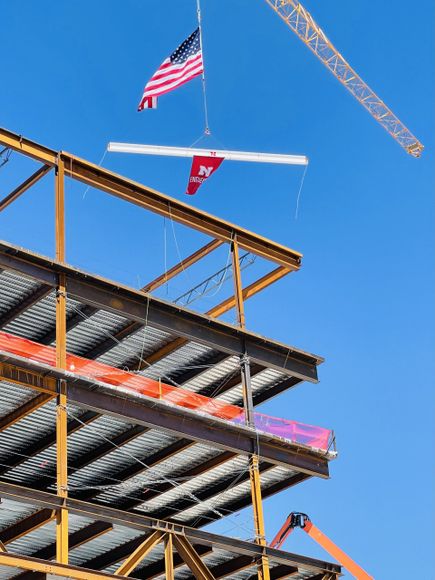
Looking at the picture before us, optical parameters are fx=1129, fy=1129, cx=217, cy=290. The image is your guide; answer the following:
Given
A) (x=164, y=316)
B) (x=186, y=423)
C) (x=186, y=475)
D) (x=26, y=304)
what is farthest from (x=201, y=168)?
(x=186, y=423)

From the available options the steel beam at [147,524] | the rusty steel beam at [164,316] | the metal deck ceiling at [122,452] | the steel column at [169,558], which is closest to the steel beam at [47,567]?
the steel beam at [147,524]

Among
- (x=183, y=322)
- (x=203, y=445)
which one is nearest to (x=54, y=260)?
(x=183, y=322)

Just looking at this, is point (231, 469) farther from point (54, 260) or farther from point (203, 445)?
point (54, 260)

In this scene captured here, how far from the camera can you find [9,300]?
43781mm

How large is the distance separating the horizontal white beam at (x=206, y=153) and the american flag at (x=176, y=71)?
5437 mm

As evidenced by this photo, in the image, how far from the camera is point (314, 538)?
51469 mm

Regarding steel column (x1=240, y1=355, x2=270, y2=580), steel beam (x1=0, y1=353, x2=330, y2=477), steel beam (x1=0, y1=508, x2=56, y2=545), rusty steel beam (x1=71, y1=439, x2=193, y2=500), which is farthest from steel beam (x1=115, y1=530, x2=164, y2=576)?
rusty steel beam (x1=71, y1=439, x2=193, y2=500)

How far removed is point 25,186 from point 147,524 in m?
16.2

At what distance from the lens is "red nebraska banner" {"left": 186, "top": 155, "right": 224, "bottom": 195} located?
181ft

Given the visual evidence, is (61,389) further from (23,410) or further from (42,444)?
(42,444)

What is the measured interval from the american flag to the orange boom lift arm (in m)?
19.6

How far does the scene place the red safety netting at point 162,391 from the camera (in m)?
40.2

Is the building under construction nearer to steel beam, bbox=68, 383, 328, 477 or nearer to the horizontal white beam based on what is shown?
steel beam, bbox=68, 383, 328, 477

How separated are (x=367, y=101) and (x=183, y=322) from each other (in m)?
78.2
